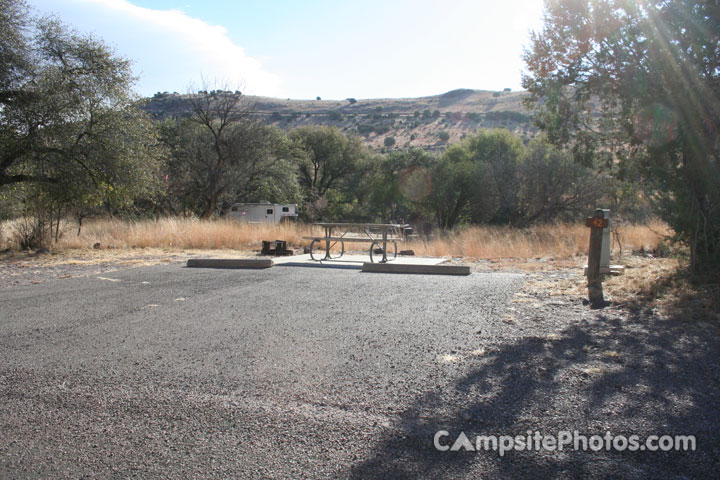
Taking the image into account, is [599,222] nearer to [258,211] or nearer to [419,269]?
[419,269]

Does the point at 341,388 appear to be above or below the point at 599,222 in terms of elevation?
below

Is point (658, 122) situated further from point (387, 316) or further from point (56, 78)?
point (56, 78)

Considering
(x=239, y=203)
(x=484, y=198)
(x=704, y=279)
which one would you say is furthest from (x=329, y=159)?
(x=704, y=279)

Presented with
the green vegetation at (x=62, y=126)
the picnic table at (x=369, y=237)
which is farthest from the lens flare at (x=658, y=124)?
the green vegetation at (x=62, y=126)

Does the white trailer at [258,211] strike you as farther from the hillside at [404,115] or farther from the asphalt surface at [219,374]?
the hillside at [404,115]

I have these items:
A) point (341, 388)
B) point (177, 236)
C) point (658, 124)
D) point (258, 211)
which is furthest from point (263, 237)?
point (258, 211)

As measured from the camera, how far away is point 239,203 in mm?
29578

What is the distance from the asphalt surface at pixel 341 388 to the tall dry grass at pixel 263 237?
693 centimetres

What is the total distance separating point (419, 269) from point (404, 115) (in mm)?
70347

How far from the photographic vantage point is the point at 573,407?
2.78 m

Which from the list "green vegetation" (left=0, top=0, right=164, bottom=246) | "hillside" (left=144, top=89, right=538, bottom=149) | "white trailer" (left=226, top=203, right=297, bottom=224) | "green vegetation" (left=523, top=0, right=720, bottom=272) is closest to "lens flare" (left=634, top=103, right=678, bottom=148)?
"green vegetation" (left=523, top=0, right=720, bottom=272)

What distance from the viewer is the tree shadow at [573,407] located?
2213mm

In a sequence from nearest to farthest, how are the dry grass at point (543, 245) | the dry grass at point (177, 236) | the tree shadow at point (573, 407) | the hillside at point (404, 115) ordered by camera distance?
the tree shadow at point (573, 407)
the dry grass at point (543, 245)
the dry grass at point (177, 236)
the hillside at point (404, 115)

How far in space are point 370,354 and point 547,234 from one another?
40.1ft
